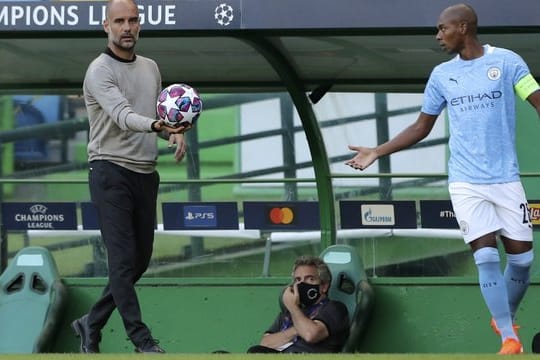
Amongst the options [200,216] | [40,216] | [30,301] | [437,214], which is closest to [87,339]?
[30,301]

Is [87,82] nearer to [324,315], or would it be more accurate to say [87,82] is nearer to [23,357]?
[23,357]

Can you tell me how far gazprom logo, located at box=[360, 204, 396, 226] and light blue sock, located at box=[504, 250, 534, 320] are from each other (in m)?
2.54

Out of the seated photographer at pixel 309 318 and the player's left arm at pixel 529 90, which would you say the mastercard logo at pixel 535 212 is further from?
the player's left arm at pixel 529 90

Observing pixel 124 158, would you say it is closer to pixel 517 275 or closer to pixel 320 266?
pixel 320 266

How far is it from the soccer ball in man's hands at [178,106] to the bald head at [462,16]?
1.28 m

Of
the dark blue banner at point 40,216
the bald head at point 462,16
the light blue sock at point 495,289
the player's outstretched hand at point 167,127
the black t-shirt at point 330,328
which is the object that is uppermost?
the bald head at point 462,16

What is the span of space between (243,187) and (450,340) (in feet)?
6.84

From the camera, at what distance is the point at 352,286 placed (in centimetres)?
866

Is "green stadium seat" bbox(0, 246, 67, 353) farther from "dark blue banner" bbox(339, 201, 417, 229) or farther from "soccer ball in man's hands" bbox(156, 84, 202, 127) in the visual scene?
"soccer ball in man's hands" bbox(156, 84, 202, 127)

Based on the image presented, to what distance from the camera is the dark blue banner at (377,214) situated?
9.34 metres

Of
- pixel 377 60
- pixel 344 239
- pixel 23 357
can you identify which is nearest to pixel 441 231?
pixel 344 239

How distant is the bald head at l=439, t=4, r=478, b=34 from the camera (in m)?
6.55

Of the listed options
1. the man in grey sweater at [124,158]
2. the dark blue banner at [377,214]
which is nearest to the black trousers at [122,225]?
the man in grey sweater at [124,158]

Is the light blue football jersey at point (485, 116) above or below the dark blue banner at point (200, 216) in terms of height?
above
